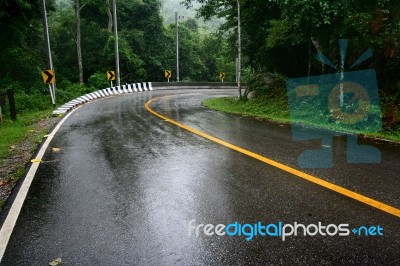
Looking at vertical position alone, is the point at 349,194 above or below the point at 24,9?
below

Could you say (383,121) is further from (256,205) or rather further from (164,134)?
(256,205)

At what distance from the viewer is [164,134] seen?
8.89m

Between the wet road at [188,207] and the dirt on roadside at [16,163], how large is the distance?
36cm

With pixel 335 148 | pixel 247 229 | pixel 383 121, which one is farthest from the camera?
pixel 383 121

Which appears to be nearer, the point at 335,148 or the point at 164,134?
the point at 335,148

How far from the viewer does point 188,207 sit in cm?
404

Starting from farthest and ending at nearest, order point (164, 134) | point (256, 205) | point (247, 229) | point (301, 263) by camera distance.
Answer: point (164, 134) → point (256, 205) → point (247, 229) → point (301, 263)

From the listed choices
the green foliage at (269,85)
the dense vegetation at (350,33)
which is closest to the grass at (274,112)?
the green foliage at (269,85)

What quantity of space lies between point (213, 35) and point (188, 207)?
25.6 meters

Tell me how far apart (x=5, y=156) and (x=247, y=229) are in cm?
589

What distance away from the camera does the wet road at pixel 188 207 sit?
3.04 metres

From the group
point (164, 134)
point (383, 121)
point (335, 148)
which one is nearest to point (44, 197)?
point (164, 134)

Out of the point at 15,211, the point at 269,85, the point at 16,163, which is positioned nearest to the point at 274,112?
the point at 269,85

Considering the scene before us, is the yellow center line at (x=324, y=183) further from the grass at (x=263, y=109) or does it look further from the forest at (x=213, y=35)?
the grass at (x=263, y=109)
